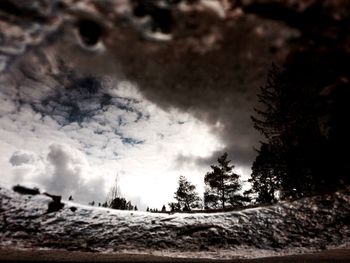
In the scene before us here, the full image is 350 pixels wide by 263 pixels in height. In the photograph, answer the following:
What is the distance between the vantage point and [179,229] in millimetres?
2496

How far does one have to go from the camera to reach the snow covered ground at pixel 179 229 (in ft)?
7.42

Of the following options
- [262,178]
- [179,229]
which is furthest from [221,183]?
[179,229]

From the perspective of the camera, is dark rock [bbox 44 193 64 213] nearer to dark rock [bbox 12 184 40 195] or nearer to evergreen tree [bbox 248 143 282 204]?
dark rock [bbox 12 184 40 195]

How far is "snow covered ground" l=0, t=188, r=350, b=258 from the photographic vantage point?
226 centimetres

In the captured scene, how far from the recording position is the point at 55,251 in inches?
85.9

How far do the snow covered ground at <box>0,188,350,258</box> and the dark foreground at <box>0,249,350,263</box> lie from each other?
0.04 metres

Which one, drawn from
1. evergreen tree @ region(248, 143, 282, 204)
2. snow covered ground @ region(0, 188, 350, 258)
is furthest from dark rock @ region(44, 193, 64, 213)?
evergreen tree @ region(248, 143, 282, 204)

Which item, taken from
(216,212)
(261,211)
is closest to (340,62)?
(261,211)

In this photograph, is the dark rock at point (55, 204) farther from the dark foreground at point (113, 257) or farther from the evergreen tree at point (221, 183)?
the evergreen tree at point (221, 183)

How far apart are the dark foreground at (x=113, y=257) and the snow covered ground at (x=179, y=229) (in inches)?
1.5

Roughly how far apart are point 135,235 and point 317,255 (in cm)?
153

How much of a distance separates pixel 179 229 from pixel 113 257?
594 mm

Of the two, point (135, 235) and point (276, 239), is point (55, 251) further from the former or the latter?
point (276, 239)

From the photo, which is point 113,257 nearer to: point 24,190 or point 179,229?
point 179,229
